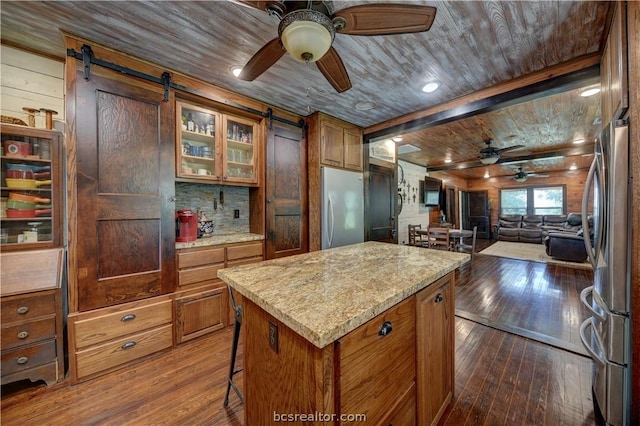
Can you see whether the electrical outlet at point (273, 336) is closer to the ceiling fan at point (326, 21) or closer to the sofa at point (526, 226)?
the ceiling fan at point (326, 21)

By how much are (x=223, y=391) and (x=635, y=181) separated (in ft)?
8.82

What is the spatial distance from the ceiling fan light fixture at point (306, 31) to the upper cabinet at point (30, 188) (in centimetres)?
192

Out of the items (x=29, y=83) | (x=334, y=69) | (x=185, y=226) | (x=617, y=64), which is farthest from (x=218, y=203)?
(x=617, y=64)

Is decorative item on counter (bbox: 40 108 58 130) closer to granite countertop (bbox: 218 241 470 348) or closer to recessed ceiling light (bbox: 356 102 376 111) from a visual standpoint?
granite countertop (bbox: 218 241 470 348)

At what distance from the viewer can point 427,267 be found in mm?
1397

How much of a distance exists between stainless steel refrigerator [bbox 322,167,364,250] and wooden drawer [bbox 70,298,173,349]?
1794 mm

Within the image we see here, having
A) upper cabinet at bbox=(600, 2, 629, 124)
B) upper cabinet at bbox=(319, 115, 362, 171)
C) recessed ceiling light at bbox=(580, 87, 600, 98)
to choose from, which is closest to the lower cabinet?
upper cabinet at bbox=(319, 115, 362, 171)

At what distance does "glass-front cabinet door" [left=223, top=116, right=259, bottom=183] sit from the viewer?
105 inches

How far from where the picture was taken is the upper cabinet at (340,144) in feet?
10.2

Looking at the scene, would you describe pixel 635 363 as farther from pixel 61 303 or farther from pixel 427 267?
pixel 61 303

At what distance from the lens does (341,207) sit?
127 inches

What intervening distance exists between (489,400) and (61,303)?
10.3 feet

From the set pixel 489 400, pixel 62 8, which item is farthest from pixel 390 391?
pixel 62 8

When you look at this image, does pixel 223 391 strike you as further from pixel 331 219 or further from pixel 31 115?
pixel 31 115
